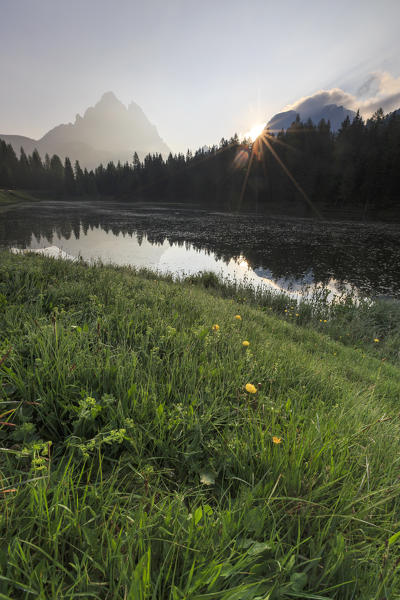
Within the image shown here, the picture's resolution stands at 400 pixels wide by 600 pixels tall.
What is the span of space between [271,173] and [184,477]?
72.4 m

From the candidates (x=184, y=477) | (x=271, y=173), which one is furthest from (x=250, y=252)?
(x=271, y=173)

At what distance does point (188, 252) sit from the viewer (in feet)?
65.5

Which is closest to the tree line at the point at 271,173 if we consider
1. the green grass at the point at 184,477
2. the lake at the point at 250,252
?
the lake at the point at 250,252

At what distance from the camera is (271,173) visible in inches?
2505

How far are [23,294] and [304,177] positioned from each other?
66.2 m

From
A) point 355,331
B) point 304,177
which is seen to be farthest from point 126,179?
point 355,331

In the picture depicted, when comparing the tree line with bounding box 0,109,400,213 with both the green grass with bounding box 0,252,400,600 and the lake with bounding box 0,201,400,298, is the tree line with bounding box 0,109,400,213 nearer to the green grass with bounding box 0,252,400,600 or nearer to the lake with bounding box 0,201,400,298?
the lake with bounding box 0,201,400,298

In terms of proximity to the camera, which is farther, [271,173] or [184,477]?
[271,173]

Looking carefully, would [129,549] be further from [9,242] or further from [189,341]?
[9,242]

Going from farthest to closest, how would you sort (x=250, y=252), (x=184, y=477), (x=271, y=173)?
(x=271, y=173) < (x=250, y=252) < (x=184, y=477)

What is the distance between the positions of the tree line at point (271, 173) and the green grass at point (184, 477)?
187ft

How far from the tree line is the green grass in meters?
57.1

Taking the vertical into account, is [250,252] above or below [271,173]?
below

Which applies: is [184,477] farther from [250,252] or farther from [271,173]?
[271,173]
